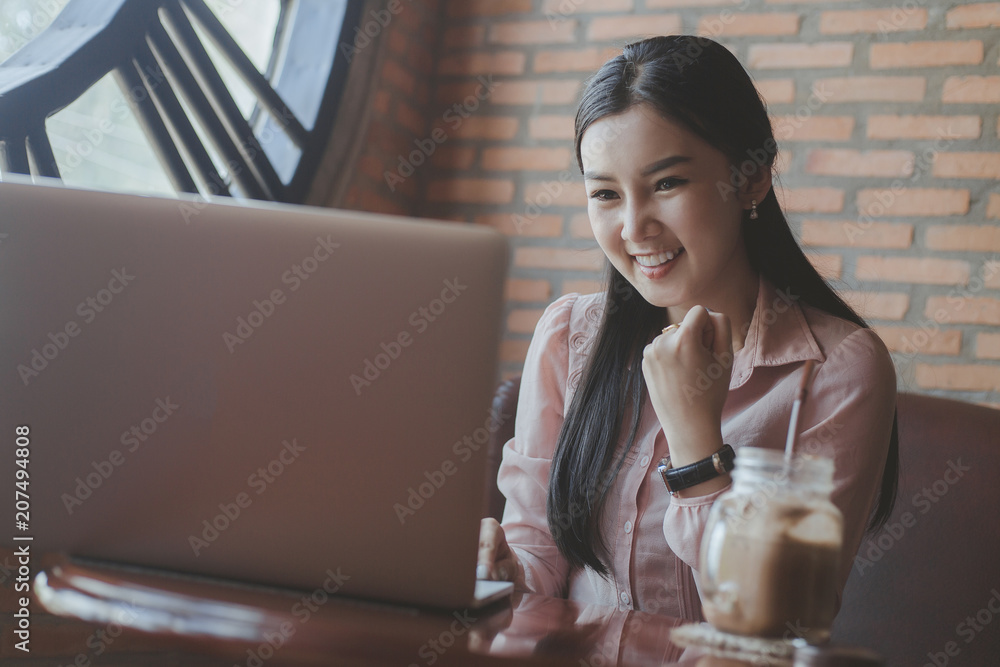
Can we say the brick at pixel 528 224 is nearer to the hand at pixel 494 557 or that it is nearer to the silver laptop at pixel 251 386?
the hand at pixel 494 557

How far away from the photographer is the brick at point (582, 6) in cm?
222

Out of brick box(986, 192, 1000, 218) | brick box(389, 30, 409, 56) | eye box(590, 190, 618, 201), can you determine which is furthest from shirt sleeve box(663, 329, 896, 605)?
brick box(389, 30, 409, 56)

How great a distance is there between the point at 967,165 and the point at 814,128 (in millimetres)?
328

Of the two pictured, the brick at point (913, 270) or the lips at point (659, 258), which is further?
the brick at point (913, 270)

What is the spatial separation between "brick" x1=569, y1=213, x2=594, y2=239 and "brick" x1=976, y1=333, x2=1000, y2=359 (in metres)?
0.90

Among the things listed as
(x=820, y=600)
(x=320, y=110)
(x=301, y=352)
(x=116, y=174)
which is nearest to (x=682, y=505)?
(x=820, y=600)

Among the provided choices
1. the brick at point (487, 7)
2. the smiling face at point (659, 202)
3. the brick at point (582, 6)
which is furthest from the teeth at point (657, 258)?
the brick at point (487, 7)

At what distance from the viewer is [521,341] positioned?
226 centimetres

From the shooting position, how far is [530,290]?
7.47 feet

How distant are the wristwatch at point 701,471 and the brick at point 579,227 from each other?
4.37ft

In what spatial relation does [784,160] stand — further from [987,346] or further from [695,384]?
[695,384]

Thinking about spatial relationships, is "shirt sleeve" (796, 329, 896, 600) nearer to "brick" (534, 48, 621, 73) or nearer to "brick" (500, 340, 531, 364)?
"brick" (500, 340, 531, 364)

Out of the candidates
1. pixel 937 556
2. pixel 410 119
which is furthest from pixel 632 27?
pixel 937 556

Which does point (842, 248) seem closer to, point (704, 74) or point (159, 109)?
point (704, 74)
